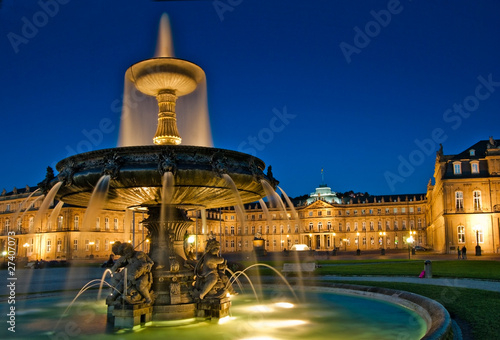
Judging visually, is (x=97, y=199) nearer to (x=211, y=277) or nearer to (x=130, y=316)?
(x=130, y=316)

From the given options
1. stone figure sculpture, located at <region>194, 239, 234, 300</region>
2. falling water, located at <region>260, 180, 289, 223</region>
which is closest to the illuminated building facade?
falling water, located at <region>260, 180, 289, 223</region>

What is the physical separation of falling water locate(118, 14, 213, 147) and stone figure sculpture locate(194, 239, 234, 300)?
458cm

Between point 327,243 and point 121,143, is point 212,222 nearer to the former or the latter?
point 327,243

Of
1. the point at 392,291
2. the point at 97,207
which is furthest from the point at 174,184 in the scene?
the point at 392,291

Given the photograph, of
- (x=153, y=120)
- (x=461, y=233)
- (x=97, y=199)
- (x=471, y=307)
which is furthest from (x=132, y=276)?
(x=461, y=233)

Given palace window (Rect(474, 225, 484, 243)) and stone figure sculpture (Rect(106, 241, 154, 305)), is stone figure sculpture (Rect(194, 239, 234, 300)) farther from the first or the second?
palace window (Rect(474, 225, 484, 243))

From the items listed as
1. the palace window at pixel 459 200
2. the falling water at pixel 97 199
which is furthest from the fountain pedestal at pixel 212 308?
the palace window at pixel 459 200

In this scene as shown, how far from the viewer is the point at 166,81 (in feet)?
31.5

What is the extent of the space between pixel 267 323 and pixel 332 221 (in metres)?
113

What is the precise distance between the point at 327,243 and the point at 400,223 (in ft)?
63.6

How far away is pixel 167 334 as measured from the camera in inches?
283

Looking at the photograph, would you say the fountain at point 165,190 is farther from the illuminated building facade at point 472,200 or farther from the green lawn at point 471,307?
the illuminated building facade at point 472,200

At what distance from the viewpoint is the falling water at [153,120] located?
40.5 ft

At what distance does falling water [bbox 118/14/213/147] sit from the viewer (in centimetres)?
1234
